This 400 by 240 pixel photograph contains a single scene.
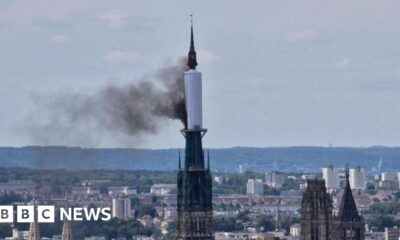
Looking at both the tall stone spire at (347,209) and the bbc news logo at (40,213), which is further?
the bbc news logo at (40,213)

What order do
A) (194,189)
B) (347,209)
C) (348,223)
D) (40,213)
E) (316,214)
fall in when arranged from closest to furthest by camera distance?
(194,189)
(316,214)
(348,223)
(347,209)
(40,213)

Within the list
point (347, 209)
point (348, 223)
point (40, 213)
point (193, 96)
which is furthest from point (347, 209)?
point (40, 213)

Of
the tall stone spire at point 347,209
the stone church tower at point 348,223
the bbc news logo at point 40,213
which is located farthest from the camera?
the bbc news logo at point 40,213

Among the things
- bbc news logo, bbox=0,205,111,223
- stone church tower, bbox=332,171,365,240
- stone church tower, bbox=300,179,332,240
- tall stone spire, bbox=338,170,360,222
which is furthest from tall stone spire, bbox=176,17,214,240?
bbc news logo, bbox=0,205,111,223

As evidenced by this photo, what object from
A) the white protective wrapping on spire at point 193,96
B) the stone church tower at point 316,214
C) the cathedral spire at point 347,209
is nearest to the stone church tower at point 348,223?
the cathedral spire at point 347,209

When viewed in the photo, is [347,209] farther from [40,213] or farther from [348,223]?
[40,213]

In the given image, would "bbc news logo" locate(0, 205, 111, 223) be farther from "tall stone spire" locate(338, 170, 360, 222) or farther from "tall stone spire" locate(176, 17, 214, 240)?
"tall stone spire" locate(176, 17, 214, 240)

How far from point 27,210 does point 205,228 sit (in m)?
48.7

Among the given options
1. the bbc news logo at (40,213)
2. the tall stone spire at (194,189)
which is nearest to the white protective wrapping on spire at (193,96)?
the tall stone spire at (194,189)

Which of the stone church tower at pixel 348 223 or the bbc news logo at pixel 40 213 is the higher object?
the bbc news logo at pixel 40 213

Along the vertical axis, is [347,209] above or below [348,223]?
above

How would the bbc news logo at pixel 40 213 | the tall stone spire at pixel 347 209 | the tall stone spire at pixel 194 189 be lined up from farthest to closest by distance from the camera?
the bbc news logo at pixel 40 213
the tall stone spire at pixel 347 209
the tall stone spire at pixel 194 189

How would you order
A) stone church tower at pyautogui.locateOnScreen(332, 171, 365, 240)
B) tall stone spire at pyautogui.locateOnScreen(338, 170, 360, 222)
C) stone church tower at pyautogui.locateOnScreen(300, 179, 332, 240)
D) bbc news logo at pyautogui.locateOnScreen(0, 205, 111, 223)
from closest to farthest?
1. stone church tower at pyautogui.locateOnScreen(300, 179, 332, 240)
2. stone church tower at pyautogui.locateOnScreen(332, 171, 365, 240)
3. tall stone spire at pyautogui.locateOnScreen(338, 170, 360, 222)
4. bbc news logo at pyautogui.locateOnScreen(0, 205, 111, 223)

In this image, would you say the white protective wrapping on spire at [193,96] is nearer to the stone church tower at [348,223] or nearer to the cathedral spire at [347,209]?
the stone church tower at [348,223]
